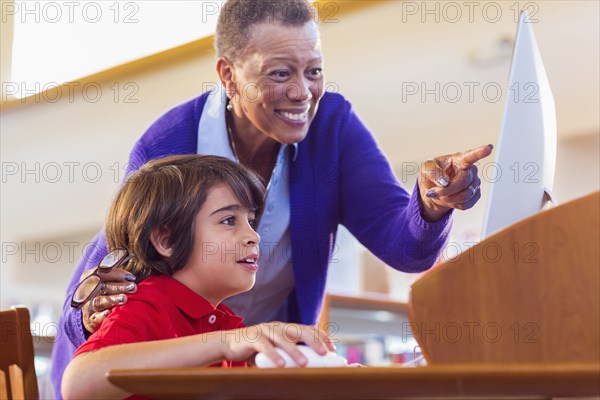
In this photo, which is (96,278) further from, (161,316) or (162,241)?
(161,316)

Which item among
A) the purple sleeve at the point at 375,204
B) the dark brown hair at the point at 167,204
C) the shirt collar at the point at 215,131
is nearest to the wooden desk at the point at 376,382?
the dark brown hair at the point at 167,204

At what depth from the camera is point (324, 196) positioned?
5.12ft

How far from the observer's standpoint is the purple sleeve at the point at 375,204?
4.86ft

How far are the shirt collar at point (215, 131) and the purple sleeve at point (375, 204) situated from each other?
113 millimetres

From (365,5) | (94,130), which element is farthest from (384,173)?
(94,130)

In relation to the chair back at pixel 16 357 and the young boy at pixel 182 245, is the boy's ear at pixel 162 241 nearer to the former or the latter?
the young boy at pixel 182 245

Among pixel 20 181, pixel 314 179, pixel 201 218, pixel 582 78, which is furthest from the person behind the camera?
pixel 20 181

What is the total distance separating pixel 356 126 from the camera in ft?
5.41

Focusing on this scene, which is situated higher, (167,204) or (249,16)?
(249,16)

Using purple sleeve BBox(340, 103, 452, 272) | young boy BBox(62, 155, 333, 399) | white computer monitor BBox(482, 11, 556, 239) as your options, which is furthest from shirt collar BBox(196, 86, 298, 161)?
white computer monitor BBox(482, 11, 556, 239)

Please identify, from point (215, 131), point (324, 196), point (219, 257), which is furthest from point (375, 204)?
point (219, 257)

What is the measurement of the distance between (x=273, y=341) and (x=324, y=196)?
92cm

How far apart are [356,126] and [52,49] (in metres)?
2.21

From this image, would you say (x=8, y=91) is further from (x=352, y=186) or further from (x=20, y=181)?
(x=352, y=186)
